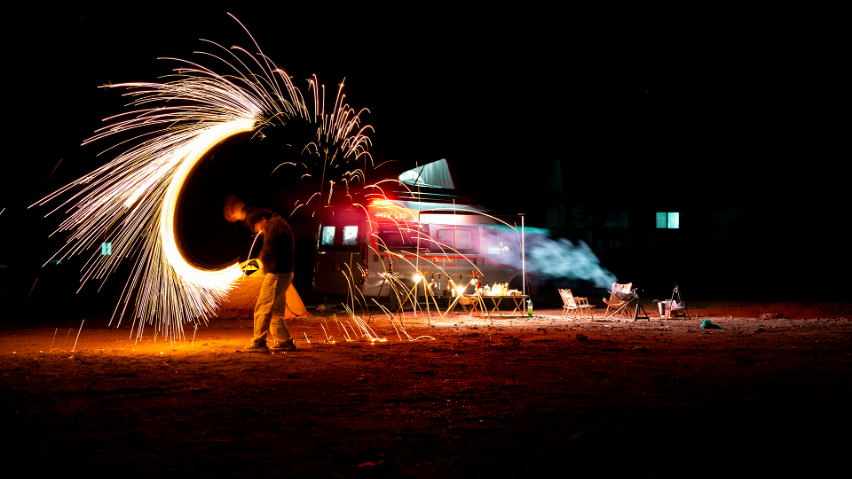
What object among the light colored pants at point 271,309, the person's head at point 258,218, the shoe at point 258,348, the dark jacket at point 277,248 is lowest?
the shoe at point 258,348

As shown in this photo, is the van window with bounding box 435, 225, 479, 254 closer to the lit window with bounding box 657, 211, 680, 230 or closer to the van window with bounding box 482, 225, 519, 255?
the van window with bounding box 482, 225, 519, 255

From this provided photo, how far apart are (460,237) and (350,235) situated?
297 cm

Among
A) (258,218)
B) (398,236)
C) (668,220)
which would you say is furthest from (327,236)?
(668,220)

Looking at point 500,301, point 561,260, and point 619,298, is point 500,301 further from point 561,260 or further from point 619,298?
point 561,260

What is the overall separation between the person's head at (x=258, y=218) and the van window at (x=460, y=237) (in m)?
7.93

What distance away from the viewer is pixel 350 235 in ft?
50.3

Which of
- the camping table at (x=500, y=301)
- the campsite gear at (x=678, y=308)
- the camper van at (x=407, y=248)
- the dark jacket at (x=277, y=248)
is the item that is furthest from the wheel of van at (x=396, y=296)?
the dark jacket at (x=277, y=248)

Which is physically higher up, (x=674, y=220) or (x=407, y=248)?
(x=674, y=220)

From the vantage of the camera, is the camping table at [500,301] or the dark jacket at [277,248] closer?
the dark jacket at [277,248]

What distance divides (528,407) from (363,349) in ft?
12.6

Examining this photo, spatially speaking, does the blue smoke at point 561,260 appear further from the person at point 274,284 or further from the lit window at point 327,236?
the person at point 274,284

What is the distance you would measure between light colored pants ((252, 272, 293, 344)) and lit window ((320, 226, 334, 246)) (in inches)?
293

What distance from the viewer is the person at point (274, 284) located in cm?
802

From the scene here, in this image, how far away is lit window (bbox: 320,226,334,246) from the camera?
1566 centimetres
